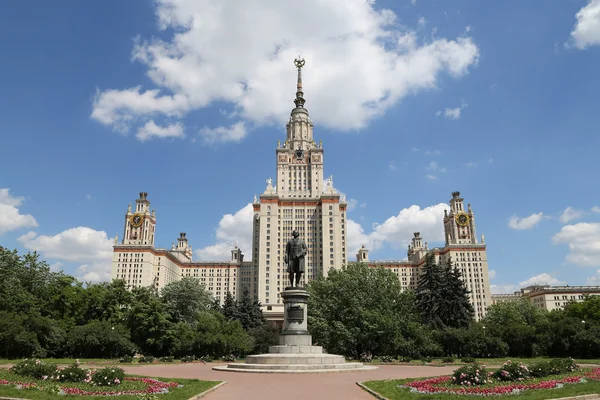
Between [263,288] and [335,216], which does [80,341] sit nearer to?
[263,288]

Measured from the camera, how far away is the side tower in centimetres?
13550

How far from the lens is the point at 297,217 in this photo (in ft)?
436

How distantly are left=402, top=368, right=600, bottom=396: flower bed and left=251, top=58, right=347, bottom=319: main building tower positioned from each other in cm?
10376

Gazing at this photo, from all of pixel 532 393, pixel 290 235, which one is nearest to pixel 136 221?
pixel 290 235

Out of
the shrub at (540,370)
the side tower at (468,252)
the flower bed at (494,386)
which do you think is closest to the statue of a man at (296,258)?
the flower bed at (494,386)

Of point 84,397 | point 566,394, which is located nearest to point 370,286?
point 566,394

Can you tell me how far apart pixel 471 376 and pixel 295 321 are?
13.7 m

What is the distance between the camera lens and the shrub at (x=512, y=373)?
15.9 meters

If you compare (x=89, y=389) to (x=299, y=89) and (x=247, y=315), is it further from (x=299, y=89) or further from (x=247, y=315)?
(x=299, y=89)

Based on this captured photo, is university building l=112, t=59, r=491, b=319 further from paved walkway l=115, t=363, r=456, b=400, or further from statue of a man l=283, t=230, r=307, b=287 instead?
paved walkway l=115, t=363, r=456, b=400

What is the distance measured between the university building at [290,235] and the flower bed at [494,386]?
103 metres

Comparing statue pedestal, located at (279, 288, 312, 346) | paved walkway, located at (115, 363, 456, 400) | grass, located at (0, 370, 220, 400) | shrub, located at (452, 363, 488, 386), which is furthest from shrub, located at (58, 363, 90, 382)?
shrub, located at (452, 363, 488, 386)

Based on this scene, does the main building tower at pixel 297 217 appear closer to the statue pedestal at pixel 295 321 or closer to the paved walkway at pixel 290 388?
the statue pedestal at pixel 295 321

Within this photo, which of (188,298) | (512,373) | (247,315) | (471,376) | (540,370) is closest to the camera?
(471,376)
